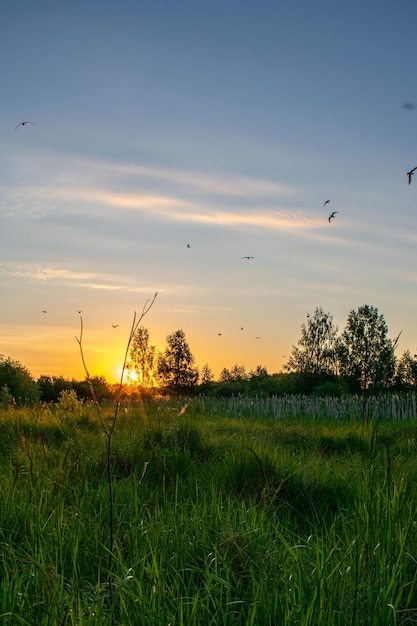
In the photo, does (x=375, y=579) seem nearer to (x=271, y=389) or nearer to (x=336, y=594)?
(x=336, y=594)

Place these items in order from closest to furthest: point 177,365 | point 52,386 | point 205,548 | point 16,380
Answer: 1. point 205,548
2. point 16,380
3. point 52,386
4. point 177,365

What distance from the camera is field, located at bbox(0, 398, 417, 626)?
2578mm

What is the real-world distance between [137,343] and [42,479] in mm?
52239

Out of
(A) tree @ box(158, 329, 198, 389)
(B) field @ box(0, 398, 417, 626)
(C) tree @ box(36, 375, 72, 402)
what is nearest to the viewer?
(B) field @ box(0, 398, 417, 626)

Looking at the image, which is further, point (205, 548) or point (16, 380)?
point (16, 380)

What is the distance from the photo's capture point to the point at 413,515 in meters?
3.92

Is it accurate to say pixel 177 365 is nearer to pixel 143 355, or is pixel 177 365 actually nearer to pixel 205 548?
pixel 143 355

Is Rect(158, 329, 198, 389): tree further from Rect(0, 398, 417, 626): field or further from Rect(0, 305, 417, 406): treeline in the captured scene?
Rect(0, 398, 417, 626): field

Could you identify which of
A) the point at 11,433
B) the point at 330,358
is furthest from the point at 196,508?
the point at 330,358

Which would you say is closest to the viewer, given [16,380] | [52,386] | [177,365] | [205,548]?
[205,548]

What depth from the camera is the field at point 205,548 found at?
8.46ft

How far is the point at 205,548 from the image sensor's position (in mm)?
3471

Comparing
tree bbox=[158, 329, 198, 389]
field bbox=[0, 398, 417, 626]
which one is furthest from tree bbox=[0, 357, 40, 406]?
tree bbox=[158, 329, 198, 389]

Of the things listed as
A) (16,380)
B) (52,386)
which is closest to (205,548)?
(16,380)
